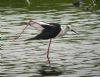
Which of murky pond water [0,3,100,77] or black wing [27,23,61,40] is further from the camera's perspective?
black wing [27,23,61,40]

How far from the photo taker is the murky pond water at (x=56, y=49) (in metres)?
16.3

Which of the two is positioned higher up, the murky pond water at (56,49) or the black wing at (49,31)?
the black wing at (49,31)

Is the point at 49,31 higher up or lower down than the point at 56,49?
higher up

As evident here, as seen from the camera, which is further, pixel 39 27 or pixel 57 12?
pixel 57 12

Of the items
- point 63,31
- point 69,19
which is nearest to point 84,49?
point 63,31

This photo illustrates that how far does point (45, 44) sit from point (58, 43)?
546 millimetres

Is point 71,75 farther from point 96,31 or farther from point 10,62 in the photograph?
point 96,31

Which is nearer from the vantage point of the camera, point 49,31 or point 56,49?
point 49,31

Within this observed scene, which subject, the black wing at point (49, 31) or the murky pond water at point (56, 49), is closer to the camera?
the murky pond water at point (56, 49)

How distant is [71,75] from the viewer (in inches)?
610

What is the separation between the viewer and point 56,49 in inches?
782

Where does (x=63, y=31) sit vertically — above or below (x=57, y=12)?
above

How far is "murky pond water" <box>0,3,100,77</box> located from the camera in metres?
16.3

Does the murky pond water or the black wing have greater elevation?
the black wing
